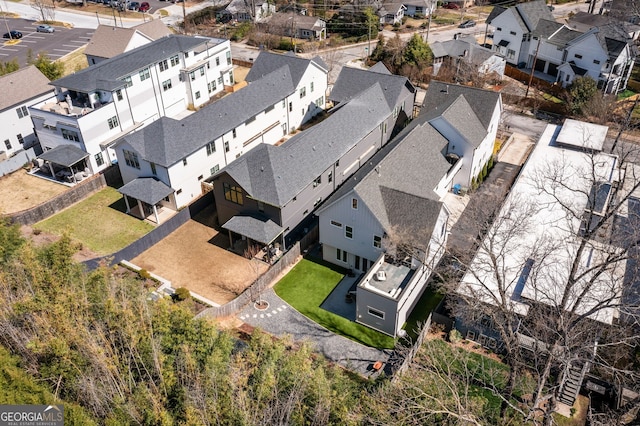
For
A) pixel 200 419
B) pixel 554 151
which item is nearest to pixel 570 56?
pixel 554 151

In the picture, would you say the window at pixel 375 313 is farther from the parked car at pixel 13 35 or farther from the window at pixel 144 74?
the parked car at pixel 13 35

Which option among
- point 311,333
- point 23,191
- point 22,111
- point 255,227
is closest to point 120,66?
point 22,111

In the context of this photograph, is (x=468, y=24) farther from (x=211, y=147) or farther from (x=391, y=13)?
(x=211, y=147)

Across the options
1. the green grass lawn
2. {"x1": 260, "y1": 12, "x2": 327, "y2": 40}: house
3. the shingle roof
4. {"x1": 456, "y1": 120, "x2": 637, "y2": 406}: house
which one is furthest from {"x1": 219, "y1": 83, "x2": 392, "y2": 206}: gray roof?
{"x1": 260, "y1": 12, "x2": 327, "y2": 40}: house

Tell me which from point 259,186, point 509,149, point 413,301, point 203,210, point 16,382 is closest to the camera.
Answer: point 16,382

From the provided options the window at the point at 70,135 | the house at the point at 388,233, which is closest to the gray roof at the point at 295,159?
the house at the point at 388,233

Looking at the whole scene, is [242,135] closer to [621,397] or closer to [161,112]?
[161,112]

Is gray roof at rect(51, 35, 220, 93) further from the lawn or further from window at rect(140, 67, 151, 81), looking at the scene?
the lawn
